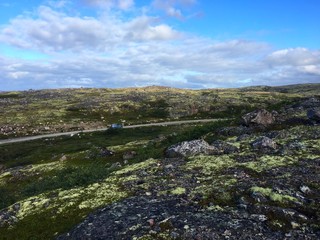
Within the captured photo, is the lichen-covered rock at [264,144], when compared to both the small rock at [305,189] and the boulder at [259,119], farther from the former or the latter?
the boulder at [259,119]

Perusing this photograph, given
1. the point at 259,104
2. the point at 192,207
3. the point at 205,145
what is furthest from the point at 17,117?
the point at 192,207

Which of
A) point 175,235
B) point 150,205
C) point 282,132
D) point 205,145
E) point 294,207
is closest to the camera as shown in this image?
point 175,235

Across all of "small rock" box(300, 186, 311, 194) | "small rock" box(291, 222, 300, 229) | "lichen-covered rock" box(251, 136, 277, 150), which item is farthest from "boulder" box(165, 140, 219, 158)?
"small rock" box(291, 222, 300, 229)

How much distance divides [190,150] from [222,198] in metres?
12.1

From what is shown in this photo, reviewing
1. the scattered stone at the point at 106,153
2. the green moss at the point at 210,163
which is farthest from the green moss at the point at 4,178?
the green moss at the point at 210,163

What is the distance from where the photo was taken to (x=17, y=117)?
15925 centimetres

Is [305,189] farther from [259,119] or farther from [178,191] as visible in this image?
[259,119]

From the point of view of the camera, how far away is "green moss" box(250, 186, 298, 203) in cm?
1803

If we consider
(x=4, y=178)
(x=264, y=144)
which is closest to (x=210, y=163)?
(x=264, y=144)

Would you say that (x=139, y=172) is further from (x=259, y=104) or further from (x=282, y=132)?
(x=259, y=104)

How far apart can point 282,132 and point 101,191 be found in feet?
71.2

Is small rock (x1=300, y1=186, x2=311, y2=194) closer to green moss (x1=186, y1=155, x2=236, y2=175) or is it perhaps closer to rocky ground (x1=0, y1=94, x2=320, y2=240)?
rocky ground (x1=0, y1=94, x2=320, y2=240)

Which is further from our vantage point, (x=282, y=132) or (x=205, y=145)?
(x=282, y=132)

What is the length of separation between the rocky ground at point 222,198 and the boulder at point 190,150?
92 millimetres
